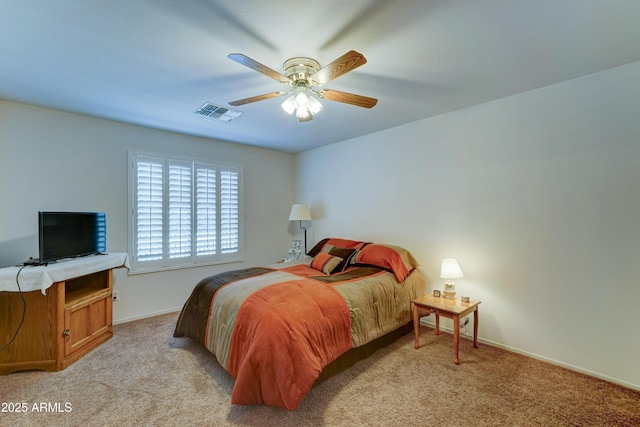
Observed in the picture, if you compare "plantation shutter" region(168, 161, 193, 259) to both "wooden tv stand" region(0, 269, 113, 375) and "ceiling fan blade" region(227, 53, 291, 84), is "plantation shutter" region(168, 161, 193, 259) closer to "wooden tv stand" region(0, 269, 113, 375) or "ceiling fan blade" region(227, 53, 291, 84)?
"wooden tv stand" region(0, 269, 113, 375)

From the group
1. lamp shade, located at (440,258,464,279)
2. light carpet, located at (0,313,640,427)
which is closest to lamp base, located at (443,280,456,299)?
lamp shade, located at (440,258,464,279)

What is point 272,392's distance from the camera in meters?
1.84

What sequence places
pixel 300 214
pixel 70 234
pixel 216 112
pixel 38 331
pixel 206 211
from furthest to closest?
pixel 300 214 → pixel 206 211 → pixel 216 112 → pixel 70 234 → pixel 38 331

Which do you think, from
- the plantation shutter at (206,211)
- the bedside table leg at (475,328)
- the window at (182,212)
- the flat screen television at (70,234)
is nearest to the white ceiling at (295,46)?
the window at (182,212)

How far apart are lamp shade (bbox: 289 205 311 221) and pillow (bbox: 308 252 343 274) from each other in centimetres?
127

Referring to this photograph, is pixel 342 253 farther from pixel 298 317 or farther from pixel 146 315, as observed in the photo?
pixel 146 315

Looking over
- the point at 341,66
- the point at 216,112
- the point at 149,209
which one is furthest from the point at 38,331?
the point at 341,66

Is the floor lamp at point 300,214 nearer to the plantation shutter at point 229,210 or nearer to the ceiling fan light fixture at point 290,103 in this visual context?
the plantation shutter at point 229,210

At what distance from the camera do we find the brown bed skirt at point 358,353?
2.24 m

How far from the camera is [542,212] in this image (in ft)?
8.43

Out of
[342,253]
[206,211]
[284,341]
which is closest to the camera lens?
[284,341]

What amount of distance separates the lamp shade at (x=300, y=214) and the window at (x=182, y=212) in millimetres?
876

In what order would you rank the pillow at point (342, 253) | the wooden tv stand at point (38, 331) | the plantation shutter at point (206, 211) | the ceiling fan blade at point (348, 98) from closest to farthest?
the ceiling fan blade at point (348, 98), the wooden tv stand at point (38, 331), the pillow at point (342, 253), the plantation shutter at point (206, 211)

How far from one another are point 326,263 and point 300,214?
1500 mm
